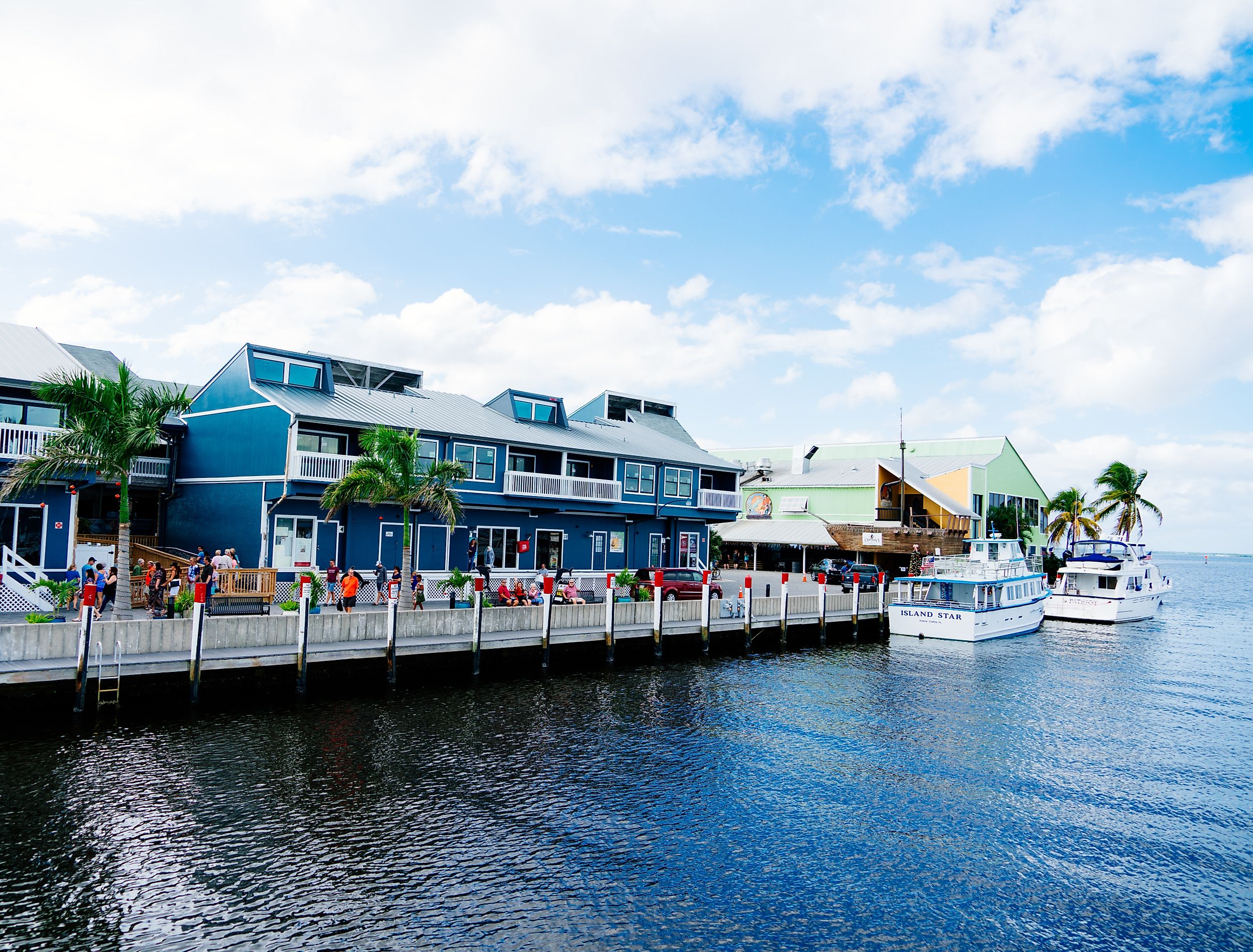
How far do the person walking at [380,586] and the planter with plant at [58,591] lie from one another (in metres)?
9.86

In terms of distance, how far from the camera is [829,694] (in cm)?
2659

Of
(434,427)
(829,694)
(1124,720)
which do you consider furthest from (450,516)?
(1124,720)

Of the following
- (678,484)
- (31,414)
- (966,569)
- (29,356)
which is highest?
(29,356)

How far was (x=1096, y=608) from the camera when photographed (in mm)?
52375

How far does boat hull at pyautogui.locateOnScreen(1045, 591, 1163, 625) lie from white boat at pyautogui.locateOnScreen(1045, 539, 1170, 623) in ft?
0.10

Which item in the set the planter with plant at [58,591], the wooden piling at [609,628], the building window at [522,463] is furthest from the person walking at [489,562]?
the planter with plant at [58,591]

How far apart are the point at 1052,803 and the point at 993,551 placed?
36999 mm

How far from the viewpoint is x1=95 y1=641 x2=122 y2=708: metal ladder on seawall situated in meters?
19.1

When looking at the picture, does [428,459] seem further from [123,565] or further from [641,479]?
[123,565]

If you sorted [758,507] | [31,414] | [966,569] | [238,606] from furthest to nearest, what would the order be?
1. [758,507]
2. [966,569]
3. [31,414]
4. [238,606]

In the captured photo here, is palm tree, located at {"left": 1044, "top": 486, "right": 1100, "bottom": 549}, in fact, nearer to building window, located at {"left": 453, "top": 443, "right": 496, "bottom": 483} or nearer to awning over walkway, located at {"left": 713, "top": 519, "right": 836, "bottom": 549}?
awning over walkway, located at {"left": 713, "top": 519, "right": 836, "bottom": 549}

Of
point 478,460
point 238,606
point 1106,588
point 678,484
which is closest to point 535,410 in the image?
point 478,460

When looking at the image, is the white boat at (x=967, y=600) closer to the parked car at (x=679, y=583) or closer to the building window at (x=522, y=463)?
the parked car at (x=679, y=583)

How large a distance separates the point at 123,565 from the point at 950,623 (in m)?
33.8
